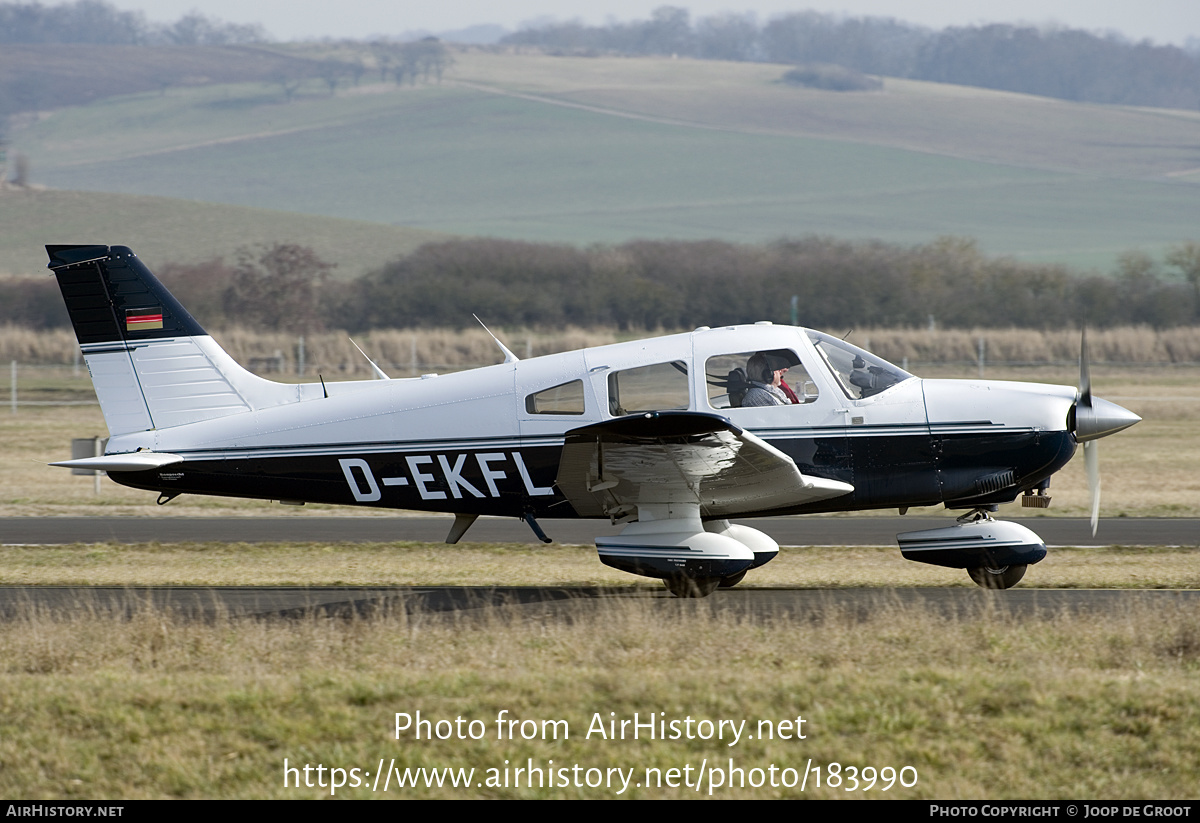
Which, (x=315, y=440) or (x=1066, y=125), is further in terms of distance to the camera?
(x=1066, y=125)

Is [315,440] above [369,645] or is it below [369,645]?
above

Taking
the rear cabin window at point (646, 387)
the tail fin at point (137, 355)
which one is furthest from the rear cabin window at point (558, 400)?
the tail fin at point (137, 355)

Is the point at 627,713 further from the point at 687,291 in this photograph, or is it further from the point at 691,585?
the point at 687,291

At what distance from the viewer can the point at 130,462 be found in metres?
11.3

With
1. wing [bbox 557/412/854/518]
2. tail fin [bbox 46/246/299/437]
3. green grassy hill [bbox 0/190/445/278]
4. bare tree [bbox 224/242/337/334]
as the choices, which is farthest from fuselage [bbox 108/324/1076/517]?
green grassy hill [bbox 0/190/445/278]

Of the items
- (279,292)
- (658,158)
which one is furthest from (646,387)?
(658,158)

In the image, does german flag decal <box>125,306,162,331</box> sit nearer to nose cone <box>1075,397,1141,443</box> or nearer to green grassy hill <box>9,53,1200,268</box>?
nose cone <box>1075,397,1141,443</box>

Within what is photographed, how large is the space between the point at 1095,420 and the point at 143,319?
28.6ft

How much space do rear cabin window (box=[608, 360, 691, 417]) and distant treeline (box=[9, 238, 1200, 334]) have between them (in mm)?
39996

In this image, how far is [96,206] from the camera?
8125 cm

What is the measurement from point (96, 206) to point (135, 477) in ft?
251

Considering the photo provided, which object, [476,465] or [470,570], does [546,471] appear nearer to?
[476,465]
